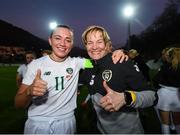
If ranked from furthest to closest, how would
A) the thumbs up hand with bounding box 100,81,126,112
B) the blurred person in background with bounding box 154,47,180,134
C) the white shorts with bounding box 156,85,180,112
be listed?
the white shorts with bounding box 156,85,180,112, the blurred person in background with bounding box 154,47,180,134, the thumbs up hand with bounding box 100,81,126,112

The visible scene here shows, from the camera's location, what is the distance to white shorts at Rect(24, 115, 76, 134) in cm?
347

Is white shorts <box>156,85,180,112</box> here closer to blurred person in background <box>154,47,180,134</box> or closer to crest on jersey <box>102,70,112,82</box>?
blurred person in background <box>154,47,180,134</box>

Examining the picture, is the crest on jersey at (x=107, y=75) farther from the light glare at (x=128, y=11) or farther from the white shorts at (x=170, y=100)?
the light glare at (x=128, y=11)

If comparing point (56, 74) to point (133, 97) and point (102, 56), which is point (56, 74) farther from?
point (133, 97)

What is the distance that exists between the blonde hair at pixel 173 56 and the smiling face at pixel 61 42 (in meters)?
Result: 2.44

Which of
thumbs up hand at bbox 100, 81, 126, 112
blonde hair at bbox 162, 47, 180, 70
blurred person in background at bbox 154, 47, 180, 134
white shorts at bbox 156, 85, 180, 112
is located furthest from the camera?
white shorts at bbox 156, 85, 180, 112

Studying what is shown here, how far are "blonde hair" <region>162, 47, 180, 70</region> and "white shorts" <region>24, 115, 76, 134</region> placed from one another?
2.85 m

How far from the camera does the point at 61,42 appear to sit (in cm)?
380

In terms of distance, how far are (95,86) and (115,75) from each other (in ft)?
1.10

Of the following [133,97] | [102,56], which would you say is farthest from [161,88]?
[133,97]

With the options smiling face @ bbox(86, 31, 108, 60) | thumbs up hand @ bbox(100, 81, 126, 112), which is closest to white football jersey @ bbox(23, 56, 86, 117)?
smiling face @ bbox(86, 31, 108, 60)

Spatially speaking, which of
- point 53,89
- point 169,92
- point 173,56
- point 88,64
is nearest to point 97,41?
point 88,64

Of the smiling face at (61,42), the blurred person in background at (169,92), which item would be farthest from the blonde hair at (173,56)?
the smiling face at (61,42)

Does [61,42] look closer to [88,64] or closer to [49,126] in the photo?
[88,64]
